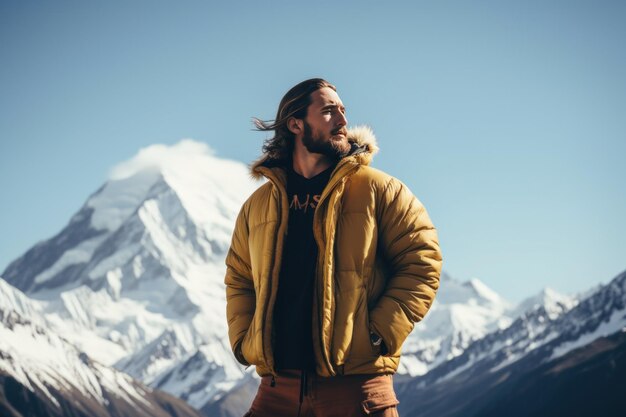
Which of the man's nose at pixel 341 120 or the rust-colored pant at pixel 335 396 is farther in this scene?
the man's nose at pixel 341 120

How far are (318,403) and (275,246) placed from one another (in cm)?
133

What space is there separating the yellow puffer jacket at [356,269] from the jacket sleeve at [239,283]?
0.05 metres

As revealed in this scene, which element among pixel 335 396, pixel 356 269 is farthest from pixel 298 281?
pixel 335 396

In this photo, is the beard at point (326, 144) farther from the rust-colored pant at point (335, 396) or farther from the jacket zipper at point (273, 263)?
the rust-colored pant at point (335, 396)

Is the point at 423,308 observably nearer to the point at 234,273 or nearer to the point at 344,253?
the point at 344,253

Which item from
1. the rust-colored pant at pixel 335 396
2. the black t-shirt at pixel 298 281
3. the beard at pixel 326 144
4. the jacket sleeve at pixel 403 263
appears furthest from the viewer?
the beard at pixel 326 144

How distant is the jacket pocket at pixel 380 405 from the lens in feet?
25.2

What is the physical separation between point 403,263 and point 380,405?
1.12 metres

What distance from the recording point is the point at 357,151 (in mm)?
8359

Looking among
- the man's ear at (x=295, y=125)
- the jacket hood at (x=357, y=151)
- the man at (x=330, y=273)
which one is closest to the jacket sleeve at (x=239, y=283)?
the man at (x=330, y=273)

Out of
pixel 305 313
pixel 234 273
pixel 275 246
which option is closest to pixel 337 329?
pixel 305 313

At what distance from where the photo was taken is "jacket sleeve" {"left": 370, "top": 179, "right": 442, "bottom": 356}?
7.59 m

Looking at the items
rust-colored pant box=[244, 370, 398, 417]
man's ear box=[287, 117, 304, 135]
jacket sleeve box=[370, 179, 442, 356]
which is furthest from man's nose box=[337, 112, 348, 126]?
rust-colored pant box=[244, 370, 398, 417]

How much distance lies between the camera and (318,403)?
25.5ft
